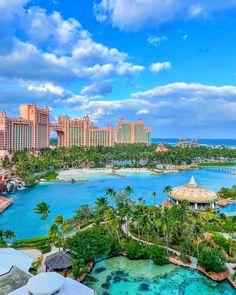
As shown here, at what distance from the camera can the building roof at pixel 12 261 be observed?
20.0 m

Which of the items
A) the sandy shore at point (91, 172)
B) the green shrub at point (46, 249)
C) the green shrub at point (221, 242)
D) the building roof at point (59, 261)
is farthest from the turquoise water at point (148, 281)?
the sandy shore at point (91, 172)

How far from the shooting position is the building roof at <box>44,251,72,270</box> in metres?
22.6

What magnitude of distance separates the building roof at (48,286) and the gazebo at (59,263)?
15.7ft

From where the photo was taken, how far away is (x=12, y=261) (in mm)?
21141

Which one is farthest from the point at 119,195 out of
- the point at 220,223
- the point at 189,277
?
the point at 189,277

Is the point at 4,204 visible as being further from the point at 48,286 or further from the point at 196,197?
the point at 48,286

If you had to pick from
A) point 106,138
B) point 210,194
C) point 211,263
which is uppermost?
point 106,138

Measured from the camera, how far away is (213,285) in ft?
75.4

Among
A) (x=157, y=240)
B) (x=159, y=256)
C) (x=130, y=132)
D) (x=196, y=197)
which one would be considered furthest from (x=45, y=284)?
(x=130, y=132)

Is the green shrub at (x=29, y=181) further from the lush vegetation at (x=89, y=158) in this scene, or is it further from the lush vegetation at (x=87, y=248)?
the lush vegetation at (x=87, y=248)

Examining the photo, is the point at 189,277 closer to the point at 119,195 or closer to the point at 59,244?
A: the point at 59,244

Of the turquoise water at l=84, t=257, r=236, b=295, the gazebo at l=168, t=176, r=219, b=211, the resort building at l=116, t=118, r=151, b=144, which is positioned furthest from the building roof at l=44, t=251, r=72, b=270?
the resort building at l=116, t=118, r=151, b=144

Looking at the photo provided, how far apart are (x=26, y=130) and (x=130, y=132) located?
87.2 meters

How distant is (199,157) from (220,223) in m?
95.5
